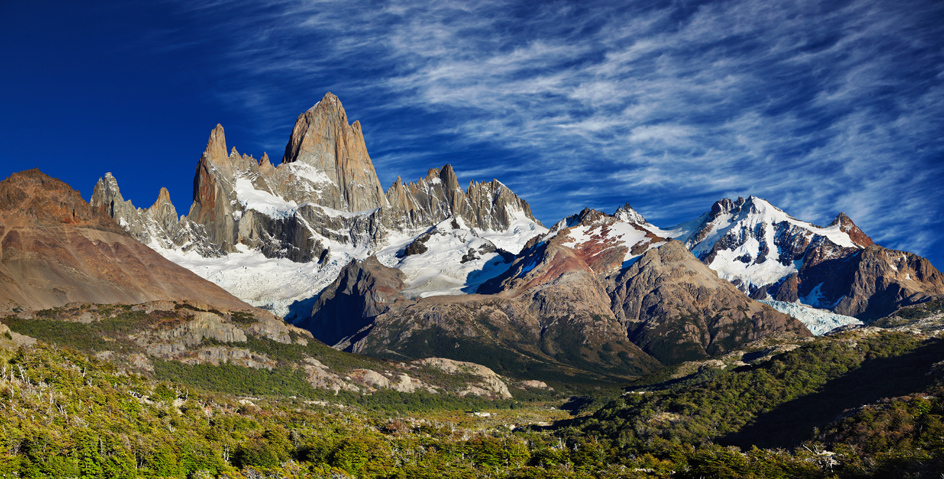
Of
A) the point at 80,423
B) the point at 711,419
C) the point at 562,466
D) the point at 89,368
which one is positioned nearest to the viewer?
the point at 80,423

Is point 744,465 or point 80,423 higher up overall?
point 80,423

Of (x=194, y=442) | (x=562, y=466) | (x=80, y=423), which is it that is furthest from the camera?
(x=562, y=466)

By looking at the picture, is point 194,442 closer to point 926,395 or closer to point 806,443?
point 806,443

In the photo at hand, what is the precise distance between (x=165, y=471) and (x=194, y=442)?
53.9ft

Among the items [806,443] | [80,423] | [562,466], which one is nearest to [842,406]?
[806,443]

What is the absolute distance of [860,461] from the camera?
130 m

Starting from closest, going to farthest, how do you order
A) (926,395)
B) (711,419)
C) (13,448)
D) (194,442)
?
(13,448) → (194,442) → (926,395) → (711,419)

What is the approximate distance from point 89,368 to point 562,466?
347 feet

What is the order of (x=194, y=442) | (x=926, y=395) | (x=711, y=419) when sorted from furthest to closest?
(x=711, y=419)
(x=926, y=395)
(x=194, y=442)

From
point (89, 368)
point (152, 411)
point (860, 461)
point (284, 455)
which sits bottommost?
point (860, 461)

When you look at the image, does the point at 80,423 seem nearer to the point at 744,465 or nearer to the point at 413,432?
the point at 413,432

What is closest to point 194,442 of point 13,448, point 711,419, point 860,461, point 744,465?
point 13,448

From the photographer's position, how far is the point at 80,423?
12800 cm

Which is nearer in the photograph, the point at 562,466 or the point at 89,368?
the point at 562,466
